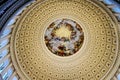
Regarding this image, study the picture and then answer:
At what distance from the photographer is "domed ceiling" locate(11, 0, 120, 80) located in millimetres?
19734

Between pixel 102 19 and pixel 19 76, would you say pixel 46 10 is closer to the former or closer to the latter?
pixel 102 19

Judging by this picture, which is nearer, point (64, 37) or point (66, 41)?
point (64, 37)

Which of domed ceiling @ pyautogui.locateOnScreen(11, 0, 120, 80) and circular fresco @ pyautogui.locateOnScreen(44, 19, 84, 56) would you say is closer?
domed ceiling @ pyautogui.locateOnScreen(11, 0, 120, 80)

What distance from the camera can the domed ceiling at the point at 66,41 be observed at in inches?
777

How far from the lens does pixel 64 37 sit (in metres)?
23.2

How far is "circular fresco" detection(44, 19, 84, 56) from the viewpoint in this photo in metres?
22.4

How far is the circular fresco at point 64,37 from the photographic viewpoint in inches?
882

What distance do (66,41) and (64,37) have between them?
0.49 meters

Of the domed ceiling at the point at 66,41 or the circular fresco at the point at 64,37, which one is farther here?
the circular fresco at the point at 64,37

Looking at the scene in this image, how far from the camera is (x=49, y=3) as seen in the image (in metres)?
19.7

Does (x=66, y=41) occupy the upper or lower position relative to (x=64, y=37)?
lower

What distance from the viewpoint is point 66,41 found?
2342cm

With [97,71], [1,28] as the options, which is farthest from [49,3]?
[1,28]

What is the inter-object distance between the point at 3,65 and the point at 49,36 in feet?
21.5
